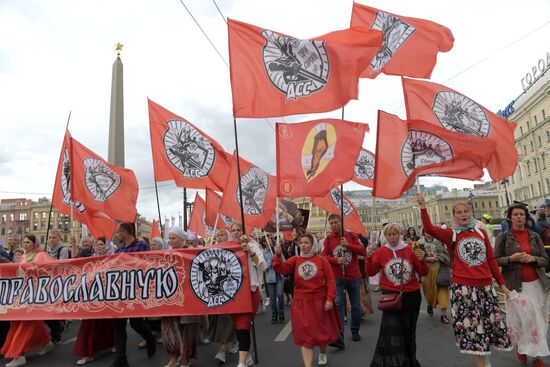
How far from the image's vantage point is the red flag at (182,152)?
8711 mm

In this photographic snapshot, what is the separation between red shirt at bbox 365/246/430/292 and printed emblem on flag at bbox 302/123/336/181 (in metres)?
1.66

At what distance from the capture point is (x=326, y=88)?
5820 millimetres

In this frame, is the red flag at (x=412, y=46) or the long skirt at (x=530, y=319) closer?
the long skirt at (x=530, y=319)

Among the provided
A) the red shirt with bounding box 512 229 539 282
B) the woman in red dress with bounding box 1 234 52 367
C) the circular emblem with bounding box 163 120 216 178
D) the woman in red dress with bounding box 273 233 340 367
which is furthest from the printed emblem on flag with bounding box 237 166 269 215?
the red shirt with bounding box 512 229 539 282

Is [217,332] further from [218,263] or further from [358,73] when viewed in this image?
[358,73]

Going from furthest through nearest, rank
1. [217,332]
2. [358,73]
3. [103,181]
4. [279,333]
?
[103,181] < [279,333] < [358,73] < [217,332]

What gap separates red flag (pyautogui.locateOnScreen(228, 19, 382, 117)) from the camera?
5.54m

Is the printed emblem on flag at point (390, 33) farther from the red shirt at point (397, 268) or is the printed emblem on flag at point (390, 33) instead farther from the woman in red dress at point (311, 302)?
the woman in red dress at point (311, 302)

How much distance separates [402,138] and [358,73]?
1.22 m

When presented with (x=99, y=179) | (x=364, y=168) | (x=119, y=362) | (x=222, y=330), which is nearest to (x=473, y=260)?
(x=222, y=330)

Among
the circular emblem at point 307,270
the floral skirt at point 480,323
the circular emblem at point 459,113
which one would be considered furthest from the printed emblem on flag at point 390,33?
the floral skirt at point 480,323

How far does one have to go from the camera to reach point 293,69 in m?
5.77

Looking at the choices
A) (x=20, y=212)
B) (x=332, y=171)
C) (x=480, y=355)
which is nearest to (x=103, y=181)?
(x=332, y=171)

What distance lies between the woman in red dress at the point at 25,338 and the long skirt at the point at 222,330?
2713 mm
